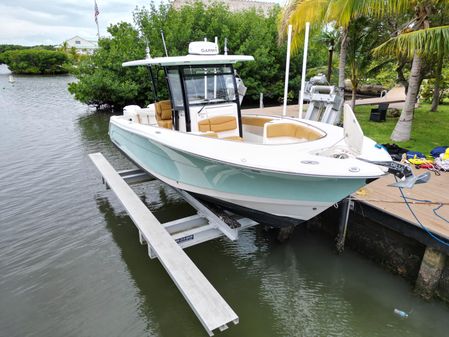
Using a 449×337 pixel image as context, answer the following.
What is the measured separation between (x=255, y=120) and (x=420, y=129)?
5919mm

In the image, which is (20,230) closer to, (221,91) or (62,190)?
(62,190)

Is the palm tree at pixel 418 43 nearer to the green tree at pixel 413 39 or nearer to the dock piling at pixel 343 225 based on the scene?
the green tree at pixel 413 39

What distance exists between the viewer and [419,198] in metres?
4.66

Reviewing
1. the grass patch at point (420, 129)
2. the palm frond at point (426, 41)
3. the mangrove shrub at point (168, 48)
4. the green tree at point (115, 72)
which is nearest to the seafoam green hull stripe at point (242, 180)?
the palm frond at point (426, 41)

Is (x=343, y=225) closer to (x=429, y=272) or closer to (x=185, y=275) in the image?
(x=429, y=272)

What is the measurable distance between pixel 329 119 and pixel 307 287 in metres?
3.04

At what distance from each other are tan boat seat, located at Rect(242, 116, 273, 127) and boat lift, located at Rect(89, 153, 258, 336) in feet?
6.12

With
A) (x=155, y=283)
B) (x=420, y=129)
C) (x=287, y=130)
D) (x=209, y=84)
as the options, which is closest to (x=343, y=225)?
(x=287, y=130)

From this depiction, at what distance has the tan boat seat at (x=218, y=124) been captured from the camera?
5.36 m

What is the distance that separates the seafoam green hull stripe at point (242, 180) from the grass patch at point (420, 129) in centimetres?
452

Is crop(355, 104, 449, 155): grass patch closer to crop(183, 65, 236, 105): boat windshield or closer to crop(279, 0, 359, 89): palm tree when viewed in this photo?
crop(279, 0, 359, 89): palm tree

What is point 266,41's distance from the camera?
17.6 metres

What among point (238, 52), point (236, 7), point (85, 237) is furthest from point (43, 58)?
point (85, 237)

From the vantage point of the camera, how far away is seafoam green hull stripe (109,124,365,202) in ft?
11.8
